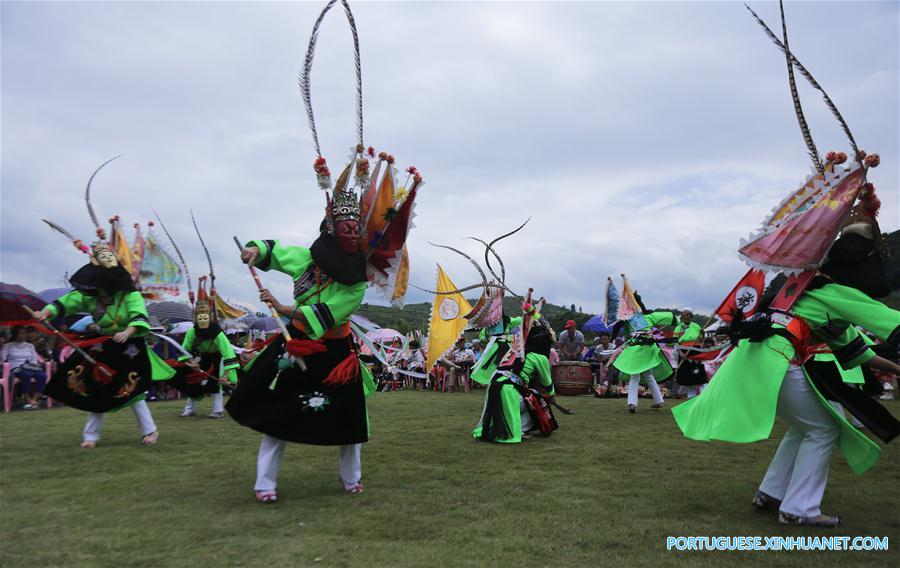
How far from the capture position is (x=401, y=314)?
49625mm

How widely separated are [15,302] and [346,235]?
34.4 ft

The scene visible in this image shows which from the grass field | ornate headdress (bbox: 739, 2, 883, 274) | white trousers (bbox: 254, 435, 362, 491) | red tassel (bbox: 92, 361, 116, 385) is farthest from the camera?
red tassel (bbox: 92, 361, 116, 385)

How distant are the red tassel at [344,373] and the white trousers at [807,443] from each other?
307cm

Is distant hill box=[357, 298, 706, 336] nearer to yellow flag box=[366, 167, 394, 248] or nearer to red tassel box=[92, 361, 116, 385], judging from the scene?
red tassel box=[92, 361, 116, 385]

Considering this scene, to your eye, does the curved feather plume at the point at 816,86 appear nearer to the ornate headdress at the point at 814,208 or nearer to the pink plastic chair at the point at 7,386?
the ornate headdress at the point at 814,208

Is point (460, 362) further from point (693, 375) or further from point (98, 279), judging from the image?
point (98, 279)

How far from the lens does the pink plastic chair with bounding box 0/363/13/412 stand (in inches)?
458

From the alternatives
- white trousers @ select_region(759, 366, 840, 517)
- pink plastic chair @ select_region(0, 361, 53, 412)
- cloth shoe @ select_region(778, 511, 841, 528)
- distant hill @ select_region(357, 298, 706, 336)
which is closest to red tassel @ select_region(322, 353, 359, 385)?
white trousers @ select_region(759, 366, 840, 517)

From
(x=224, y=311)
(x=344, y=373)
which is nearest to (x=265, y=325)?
(x=224, y=311)

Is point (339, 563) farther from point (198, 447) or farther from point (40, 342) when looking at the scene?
point (40, 342)

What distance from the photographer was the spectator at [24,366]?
471 inches

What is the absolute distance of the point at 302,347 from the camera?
178 inches

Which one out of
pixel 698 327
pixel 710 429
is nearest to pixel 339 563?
pixel 710 429

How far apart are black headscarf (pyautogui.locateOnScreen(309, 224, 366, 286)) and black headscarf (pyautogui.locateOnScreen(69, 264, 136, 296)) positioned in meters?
3.37
